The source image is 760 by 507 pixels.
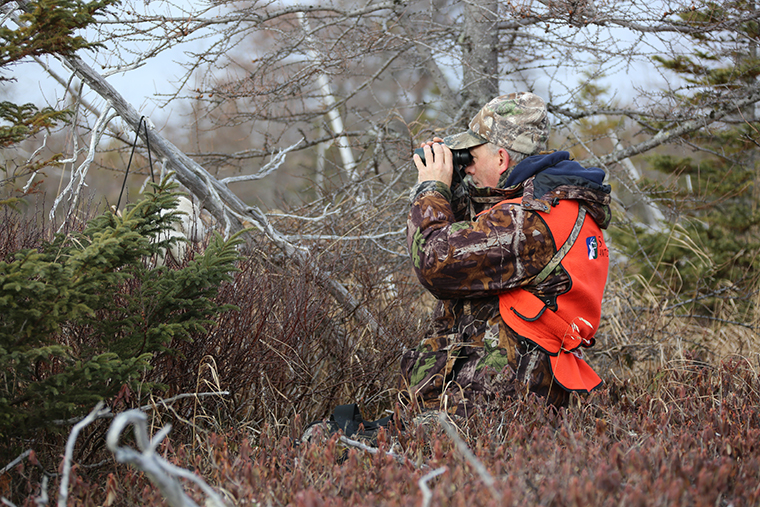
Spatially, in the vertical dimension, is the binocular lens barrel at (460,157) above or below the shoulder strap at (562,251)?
above

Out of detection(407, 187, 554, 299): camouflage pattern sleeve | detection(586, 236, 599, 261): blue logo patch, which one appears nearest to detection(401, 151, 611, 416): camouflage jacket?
detection(407, 187, 554, 299): camouflage pattern sleeve

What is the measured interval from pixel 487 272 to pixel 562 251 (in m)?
0.38

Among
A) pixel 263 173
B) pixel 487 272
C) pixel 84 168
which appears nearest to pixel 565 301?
pixel 487 272

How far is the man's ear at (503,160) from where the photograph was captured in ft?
9.80

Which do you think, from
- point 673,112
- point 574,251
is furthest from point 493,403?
point 673,112

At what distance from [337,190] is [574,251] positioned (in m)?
3.72

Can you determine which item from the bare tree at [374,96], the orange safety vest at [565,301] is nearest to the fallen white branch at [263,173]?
the bare tree at [374,96]

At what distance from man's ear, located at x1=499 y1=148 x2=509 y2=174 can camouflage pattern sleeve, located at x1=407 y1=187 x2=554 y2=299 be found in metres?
0.39

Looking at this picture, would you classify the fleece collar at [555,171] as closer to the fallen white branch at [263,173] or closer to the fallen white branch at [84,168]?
the fallen white branch at [263,173]

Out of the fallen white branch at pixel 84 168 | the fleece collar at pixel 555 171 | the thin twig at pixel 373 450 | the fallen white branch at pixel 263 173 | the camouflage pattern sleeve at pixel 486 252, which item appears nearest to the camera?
the thin twig at pixel 373 450

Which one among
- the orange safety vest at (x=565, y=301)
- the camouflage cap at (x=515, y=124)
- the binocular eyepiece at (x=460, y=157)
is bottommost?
the orange safety vest at (x=565, y=301)

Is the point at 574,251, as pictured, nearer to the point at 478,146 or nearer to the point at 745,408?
the point at 478,146

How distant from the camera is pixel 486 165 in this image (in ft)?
10.0

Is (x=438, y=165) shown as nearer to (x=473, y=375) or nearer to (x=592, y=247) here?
(x=592, y=247)
